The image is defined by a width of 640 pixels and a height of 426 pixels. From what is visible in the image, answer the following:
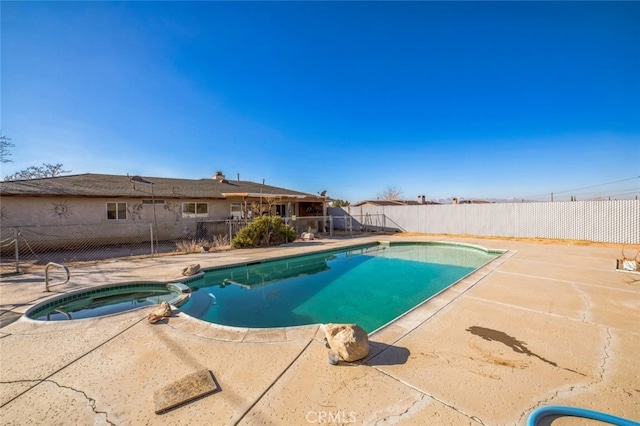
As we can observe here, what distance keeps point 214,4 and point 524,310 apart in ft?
37.2

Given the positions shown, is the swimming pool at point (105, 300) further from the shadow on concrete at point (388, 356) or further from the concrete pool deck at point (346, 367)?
the shadow on concrete at point (388, 356)

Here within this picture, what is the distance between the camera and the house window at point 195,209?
573 inches

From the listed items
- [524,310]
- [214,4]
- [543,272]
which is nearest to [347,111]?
[214,4]

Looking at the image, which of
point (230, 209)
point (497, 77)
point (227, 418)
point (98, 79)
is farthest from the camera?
point (230, 209)

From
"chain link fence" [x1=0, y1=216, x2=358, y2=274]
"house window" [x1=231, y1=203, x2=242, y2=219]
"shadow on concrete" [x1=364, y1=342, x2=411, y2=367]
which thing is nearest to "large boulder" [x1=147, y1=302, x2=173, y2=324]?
"shadow on concrete" [x1=364, y1=342, x2=411, y2=367]

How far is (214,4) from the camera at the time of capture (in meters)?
7.84

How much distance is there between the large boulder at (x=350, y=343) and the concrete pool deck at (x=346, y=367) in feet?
0.33

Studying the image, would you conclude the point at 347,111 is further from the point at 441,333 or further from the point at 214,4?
the point at 441,333

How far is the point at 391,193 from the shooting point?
48156 mm

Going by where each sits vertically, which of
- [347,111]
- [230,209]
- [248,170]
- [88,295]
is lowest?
[88,295]

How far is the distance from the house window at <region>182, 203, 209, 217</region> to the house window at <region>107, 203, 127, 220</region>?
2708 millimetres

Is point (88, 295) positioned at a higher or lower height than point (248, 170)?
lower

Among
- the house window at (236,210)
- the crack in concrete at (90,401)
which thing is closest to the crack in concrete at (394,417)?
the crack in concrete at (90,401)

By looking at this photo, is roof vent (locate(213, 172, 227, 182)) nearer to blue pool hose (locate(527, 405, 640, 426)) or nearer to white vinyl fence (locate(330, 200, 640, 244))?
white vinyl fence (locate(330, 200, 640, 244))
